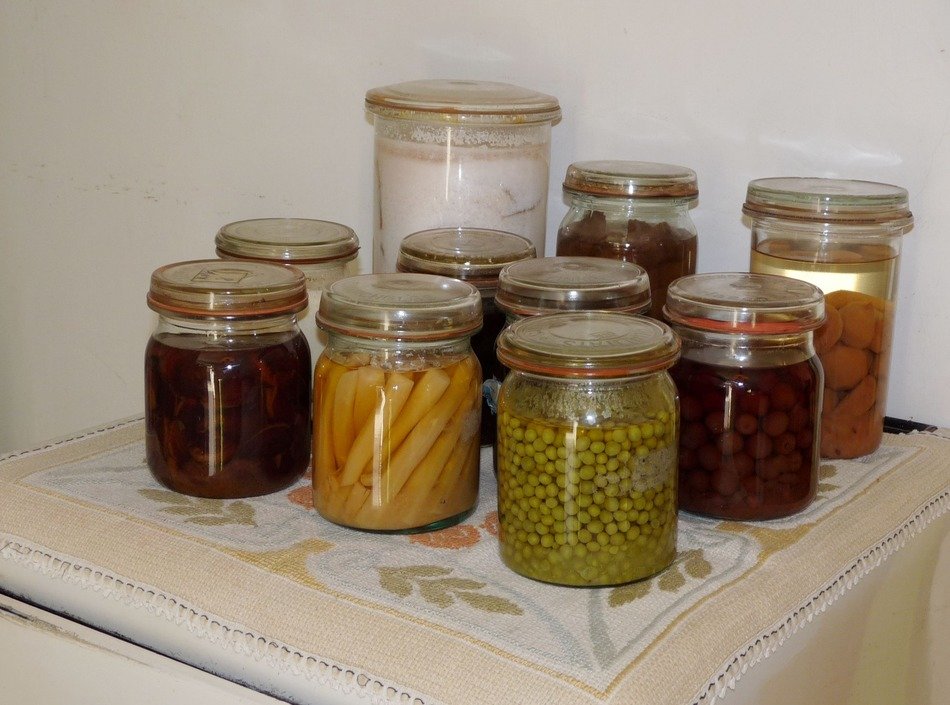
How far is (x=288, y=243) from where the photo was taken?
0.90 m

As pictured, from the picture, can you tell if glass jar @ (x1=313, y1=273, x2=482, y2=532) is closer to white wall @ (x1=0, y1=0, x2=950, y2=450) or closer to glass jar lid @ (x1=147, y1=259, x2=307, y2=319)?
glass jar lid @ (x1=147, y1=259, x2=307, y2=319)

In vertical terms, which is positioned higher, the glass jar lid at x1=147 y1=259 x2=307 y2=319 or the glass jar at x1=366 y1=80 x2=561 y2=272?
the glass jar at x1=366 y1=80 x2=561 y2=272

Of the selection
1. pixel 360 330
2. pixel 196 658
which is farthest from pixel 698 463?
pixel 196 658

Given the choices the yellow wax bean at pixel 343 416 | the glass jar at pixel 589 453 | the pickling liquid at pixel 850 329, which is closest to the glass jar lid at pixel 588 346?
the glass jar at pixel 589 453

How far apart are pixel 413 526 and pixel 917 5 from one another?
0.56 metres

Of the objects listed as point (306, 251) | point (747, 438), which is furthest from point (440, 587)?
point (306, 251)

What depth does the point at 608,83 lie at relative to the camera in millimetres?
1035

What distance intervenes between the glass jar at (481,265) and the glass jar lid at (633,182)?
71 millimetres

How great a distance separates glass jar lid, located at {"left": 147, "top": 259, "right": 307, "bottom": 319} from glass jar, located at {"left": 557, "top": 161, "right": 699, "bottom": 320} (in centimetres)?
24

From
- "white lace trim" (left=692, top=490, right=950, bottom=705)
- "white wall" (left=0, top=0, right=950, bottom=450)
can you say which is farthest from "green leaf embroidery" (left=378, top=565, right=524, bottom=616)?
"white wall" (left=0, top=0, right=950, bottom=450)

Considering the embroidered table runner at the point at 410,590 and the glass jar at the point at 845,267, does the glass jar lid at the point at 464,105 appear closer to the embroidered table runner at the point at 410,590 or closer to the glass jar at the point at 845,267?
the glass jar at the point at 845,267

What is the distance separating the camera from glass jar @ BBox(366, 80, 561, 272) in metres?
0.92

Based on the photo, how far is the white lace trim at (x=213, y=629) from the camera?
619mm

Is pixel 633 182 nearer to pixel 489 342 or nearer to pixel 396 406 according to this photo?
pixel 489 342
